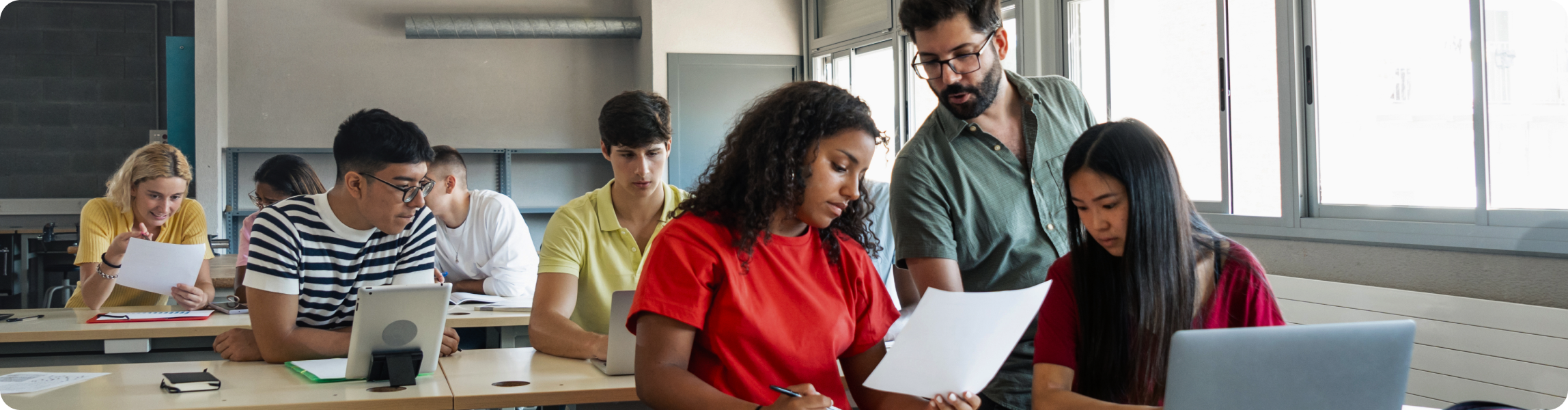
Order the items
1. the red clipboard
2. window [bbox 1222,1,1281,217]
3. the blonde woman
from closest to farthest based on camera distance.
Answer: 1. the red clipboard
2. window [bbox 1222,1,1281,217]
3. the blonde woman

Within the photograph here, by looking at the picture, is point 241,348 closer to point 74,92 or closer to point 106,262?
point 106,262

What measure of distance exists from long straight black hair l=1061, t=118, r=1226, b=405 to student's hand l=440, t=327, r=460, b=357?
1.51m

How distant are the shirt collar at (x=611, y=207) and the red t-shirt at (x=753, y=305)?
910mm

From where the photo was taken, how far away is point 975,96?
1613 mm

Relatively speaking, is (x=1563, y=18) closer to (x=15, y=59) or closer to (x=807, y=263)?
(x=807, y=263)

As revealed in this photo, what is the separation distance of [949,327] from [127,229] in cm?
354

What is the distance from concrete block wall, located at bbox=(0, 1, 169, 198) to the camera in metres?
7.84

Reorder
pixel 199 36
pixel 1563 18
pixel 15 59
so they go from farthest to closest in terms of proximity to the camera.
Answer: pixel 15 59 < pixel 199 36 < pixel 1563 18

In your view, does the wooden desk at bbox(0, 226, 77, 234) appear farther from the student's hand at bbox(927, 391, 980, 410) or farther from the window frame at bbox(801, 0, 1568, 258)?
the student's hand at bbox(927, 391, 980, 410)

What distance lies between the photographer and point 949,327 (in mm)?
1160

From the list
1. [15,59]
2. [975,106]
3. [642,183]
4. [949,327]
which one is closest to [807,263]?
[949,327]

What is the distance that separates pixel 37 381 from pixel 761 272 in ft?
5.37

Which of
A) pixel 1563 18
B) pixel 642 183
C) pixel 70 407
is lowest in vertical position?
pixel 70 407

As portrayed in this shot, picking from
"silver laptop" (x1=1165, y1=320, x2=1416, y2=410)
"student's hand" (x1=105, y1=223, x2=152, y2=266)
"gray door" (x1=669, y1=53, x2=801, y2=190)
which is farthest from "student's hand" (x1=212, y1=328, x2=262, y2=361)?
"gray door" (x1=669, y1=53, x2=801, y2=190)
